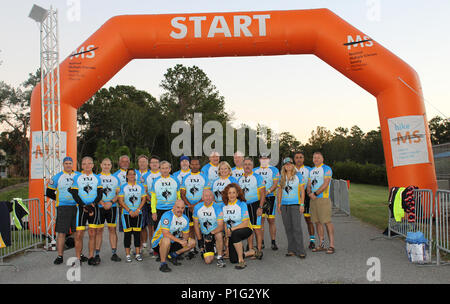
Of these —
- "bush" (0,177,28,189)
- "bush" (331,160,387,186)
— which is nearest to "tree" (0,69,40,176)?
"bush" (0,177,28,189)

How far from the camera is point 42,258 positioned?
626cm

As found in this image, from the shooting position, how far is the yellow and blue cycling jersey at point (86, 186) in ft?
18.8

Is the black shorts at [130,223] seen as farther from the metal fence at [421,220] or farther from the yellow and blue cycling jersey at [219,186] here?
the metal fence at [421,220]

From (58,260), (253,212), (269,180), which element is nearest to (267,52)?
(269,180)

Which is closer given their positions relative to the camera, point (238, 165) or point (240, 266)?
point (240, 266)

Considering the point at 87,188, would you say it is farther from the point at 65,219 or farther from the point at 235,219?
the point at 235,219

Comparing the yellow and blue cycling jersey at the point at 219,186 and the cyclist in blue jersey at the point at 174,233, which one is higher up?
the yellow and blue cycling jersey at the point at 219,186

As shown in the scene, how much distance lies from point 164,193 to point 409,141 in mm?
5436

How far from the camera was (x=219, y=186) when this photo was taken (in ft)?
20.2

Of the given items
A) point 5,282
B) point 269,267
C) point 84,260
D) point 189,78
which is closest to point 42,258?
point 84,260

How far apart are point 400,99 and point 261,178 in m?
4.02

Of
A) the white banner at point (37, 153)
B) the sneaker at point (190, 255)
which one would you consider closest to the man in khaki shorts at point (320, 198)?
the sneaker at point (190, 255)

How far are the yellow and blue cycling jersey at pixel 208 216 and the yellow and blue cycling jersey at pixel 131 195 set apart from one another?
3.45 ft

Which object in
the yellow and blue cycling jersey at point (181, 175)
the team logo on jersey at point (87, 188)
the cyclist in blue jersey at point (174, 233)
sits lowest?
the cyclist in blue jersey at point (174, 233)
